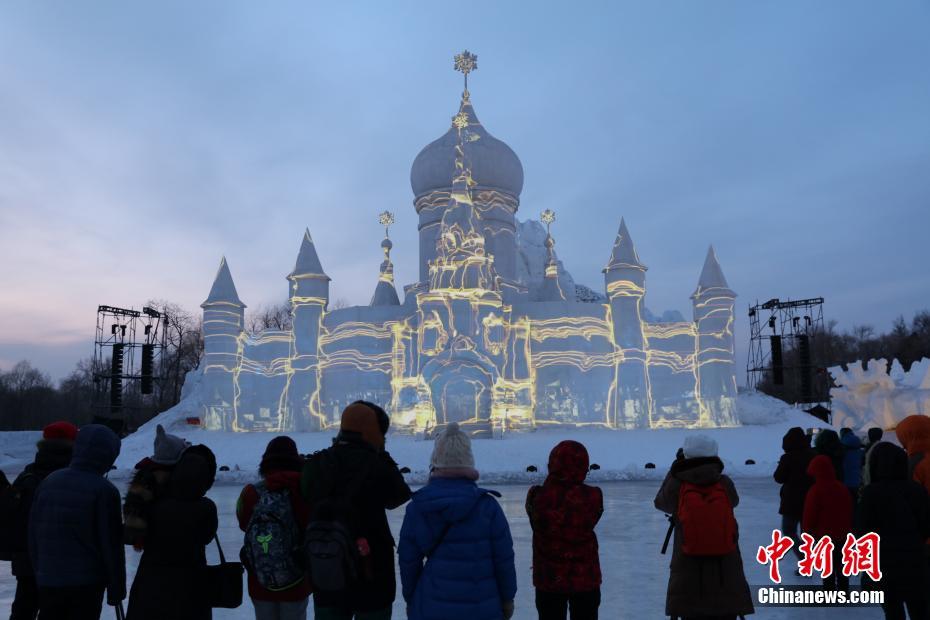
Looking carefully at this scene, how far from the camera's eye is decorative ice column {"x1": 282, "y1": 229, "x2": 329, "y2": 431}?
30.1 meters

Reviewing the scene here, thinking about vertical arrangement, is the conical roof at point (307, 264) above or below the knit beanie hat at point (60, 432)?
above

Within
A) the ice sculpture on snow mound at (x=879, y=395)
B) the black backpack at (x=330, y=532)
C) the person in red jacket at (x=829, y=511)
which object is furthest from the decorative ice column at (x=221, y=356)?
the black backpack at (x=330, y=532)

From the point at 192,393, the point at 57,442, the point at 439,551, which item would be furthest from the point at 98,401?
the point at 439,551

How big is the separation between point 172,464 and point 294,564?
1.00 meters

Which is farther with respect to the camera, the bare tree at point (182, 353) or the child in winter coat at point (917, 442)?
the bare tree at point (182, 353)

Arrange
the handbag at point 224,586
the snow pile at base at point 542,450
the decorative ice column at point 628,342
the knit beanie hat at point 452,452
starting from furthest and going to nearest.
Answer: the decorative ice column at point 628,342
the snow pile at base at point 542,450
the handbag at point 224,586
the knit beanie hat at point 452,452

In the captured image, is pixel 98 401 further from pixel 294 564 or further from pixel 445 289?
pixel 294 564

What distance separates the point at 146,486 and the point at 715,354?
2672 centimetres

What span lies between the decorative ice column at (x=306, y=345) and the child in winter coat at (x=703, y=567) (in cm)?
2619

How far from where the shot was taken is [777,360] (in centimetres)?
4091

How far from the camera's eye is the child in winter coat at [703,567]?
4750 mm

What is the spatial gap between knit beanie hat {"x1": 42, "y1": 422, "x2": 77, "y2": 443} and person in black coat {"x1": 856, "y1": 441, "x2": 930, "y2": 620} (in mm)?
5739

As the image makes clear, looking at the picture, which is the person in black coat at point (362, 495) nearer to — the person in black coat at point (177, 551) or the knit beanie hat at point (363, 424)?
the knit beanie hat at point (363, 424)

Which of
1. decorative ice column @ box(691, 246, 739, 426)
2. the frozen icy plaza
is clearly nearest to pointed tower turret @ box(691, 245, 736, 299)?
decorative ice column @ box(691, 246, 739, 426)
